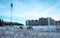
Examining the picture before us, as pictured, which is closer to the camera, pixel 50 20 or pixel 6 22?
pixel 50 20

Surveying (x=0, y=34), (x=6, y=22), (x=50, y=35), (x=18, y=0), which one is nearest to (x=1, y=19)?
(x=6, y=22)

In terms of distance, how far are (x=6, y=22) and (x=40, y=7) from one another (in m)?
5.15

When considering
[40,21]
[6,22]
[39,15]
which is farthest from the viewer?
[6,22]

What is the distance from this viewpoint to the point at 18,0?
9.55 m

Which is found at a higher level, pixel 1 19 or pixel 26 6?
pixel 26 6

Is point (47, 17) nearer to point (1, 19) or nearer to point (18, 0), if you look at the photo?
point (18, 0)

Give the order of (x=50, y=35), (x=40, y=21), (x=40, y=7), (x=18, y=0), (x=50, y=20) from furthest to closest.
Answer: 1. (x=40, y=21)
2. (x=50, y=20)
3. (x=40, y=7)
4. (x=18, y=0)
5. (x=50, y=35)

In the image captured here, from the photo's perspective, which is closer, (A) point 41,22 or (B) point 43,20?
(B) point 43,20

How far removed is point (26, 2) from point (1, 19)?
4.64 metres

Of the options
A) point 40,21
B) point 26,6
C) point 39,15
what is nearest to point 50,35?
point 26,6

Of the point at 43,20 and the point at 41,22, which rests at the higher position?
the point at 43,20

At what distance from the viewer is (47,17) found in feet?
37.4

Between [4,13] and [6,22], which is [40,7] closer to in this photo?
[4,13]

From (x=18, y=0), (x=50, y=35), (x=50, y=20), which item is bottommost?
(x=50, y=35)
